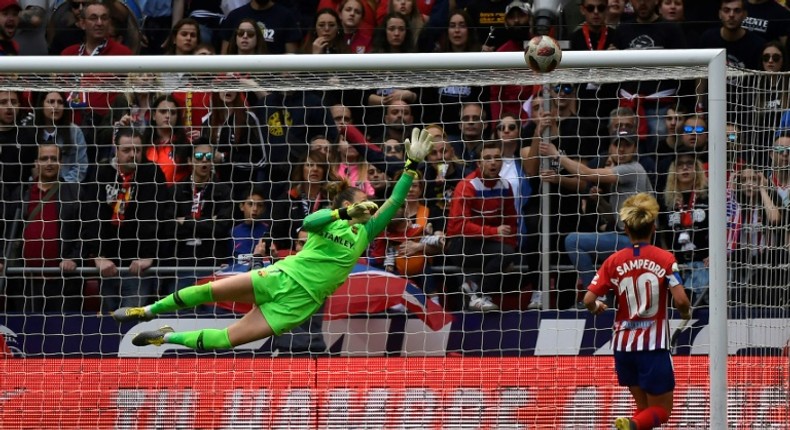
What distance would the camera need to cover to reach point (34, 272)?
32.4ft

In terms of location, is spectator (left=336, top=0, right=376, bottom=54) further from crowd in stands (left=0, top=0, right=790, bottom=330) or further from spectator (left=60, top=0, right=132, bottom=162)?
spectator (left=60, top=0, right=132, bottom=162)

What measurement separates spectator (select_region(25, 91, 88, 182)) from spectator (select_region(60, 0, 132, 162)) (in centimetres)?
22

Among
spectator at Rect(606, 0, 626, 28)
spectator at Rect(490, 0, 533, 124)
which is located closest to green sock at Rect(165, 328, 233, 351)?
spectator at Rect(490, 0, 533, 124)

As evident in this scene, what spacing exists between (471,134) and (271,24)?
2296 mm

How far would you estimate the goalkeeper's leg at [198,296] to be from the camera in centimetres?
819

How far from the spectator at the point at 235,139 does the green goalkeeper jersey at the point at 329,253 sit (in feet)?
5.07

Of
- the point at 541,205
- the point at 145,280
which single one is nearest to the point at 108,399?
the point at 145,280

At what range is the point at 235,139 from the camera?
391 inches

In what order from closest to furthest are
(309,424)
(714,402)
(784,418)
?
1. (714,402)
2. (784,418)
3. (309,424)

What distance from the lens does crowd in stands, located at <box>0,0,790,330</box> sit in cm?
955

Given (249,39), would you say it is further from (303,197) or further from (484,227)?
(484,227)

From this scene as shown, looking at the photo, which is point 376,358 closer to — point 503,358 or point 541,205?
point 503,358

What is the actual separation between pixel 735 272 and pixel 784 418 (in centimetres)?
103

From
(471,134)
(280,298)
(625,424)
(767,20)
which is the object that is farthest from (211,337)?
(767,20)
